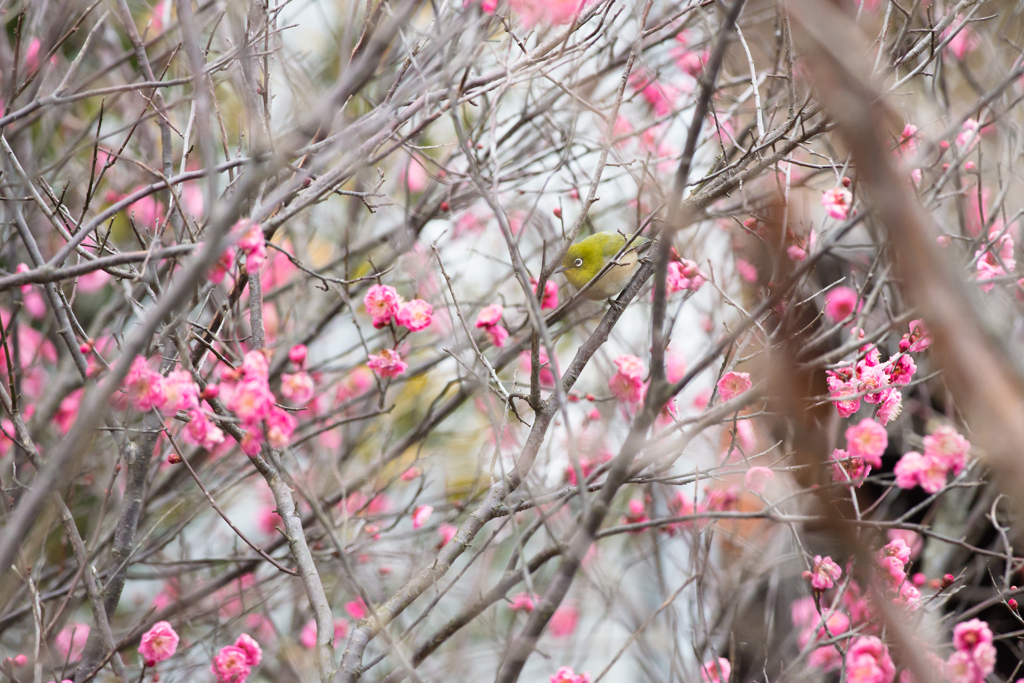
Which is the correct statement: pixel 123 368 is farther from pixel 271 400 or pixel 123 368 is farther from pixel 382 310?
pixel 382 310

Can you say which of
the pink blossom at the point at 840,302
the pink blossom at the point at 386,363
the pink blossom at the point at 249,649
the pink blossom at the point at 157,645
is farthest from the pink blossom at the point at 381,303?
the pink blossom at the point at 840,302

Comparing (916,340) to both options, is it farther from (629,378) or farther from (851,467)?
(629,378)

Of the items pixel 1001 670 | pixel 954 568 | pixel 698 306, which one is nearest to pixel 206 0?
pixel 698 306

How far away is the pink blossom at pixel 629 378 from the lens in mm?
3428

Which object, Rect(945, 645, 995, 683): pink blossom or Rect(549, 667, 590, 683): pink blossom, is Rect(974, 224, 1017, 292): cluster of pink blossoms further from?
Rect(549, 667, 590, 683): pink blossom

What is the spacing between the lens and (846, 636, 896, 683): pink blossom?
2553 millimetres

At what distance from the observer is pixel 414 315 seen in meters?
3.34

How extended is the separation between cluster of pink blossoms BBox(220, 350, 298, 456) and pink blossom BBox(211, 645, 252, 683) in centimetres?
106

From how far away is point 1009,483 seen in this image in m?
1.21

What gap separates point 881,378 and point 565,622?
4342 millimetres

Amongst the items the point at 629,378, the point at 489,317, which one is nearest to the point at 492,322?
the point at 489,317

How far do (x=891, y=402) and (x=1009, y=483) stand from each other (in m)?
2.07

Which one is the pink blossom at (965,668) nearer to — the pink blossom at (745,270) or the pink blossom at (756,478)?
the pink blossom at (756,478)

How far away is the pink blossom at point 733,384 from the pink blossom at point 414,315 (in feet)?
4.33
